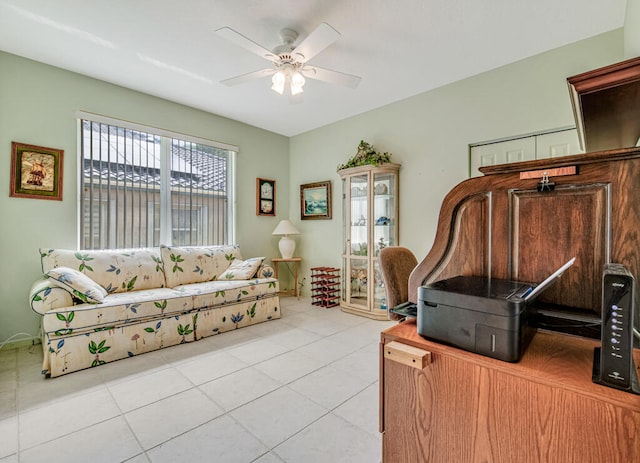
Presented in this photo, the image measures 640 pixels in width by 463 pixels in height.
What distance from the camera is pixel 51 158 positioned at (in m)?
2.99

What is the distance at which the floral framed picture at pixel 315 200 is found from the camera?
181 inches

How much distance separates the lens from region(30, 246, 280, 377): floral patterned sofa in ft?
7.70

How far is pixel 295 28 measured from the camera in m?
2.32

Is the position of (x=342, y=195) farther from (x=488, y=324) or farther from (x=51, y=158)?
(x=488, y=324)

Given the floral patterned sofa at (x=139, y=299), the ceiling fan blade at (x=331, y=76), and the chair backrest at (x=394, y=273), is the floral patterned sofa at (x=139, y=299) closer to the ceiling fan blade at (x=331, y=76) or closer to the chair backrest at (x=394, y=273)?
the chair backrest at (x=394, y=273)

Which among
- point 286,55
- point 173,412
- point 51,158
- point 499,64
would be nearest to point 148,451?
point 173,412

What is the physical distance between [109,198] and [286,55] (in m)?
2.60

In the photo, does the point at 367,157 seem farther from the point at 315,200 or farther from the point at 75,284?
the point at 75,284

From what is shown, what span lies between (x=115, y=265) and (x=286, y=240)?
7.62ft

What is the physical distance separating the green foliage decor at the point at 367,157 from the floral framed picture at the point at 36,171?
328 centimetres

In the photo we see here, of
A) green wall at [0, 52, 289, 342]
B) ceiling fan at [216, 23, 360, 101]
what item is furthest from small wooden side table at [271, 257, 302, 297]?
ceiling fan at [216, 23, 360, 101]

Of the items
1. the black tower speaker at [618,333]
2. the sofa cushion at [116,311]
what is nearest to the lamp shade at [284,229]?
the sofa cushion at [116,311]

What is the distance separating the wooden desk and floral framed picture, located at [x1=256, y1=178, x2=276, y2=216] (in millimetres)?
4050

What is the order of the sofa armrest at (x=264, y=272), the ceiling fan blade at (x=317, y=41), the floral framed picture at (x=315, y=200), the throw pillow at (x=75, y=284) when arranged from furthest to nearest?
the floral framed picture at (x=315, y=200)
the sofa armrest at (x=264, y=272)
the throw pillow at (x=75, y=284)
the ceiling fan blade at (x=317, y=41)
